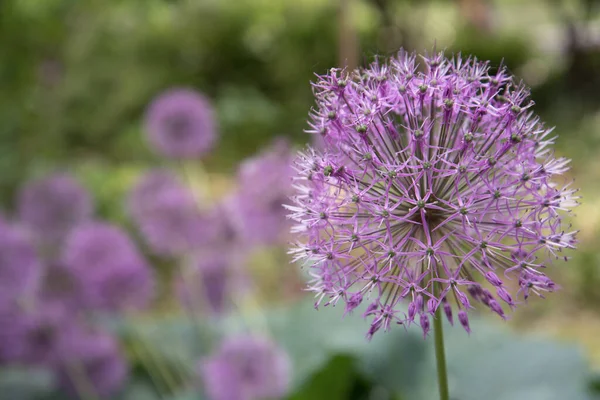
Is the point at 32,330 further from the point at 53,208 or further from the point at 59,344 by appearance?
the point at 53,208

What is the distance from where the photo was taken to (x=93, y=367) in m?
1.48

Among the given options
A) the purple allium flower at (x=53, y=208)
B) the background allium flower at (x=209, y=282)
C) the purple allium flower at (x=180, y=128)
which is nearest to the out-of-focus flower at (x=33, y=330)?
the purple allium flower at (x=53, y=208)

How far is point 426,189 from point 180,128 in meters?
1.21

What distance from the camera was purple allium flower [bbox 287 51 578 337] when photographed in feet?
1.81

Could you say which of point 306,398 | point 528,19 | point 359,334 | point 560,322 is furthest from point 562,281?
point 528,19

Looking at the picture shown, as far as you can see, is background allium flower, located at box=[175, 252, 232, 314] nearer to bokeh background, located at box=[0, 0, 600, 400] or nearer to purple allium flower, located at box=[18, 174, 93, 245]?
bokeh background, located at box=[0, 0, 600, 400]

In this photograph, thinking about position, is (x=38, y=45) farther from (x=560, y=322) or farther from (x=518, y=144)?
(x=560, y=322)

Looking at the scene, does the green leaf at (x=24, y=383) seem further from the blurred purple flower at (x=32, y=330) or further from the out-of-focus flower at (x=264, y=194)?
the out-of-focus flower at (x=264, y=194)

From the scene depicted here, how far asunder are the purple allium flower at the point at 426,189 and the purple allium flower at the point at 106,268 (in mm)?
895

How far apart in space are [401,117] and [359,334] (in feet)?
3.26

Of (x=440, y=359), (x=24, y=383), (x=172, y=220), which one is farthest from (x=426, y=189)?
(x=24, y=383)

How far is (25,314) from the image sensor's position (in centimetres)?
138

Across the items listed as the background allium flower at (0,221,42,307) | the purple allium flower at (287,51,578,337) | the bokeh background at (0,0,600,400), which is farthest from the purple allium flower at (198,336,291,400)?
the purple allium flower at (287,51,578,337)

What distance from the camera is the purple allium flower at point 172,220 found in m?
1.53
